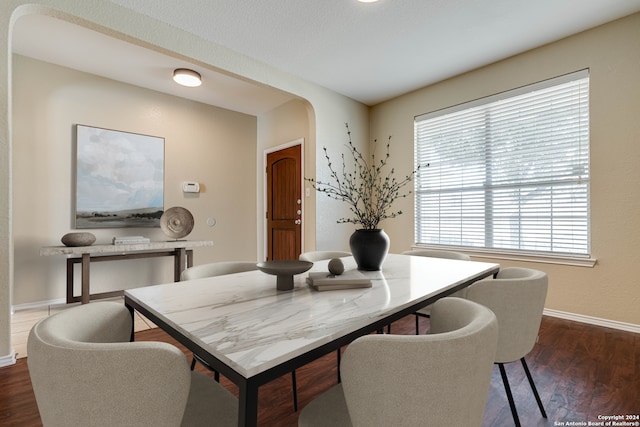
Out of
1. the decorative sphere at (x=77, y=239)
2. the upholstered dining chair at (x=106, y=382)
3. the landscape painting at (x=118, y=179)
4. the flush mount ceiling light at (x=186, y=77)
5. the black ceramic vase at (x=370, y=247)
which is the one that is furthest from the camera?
the landscape painting at (x=118, y=179)

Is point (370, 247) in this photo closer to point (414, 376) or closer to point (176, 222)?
point (414, 376)

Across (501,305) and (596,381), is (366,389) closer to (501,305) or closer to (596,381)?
(501,305)

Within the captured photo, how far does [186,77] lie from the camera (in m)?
3.48

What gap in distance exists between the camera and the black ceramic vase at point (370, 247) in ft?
5.34

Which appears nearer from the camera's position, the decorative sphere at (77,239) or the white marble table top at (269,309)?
the white marble table top at (269,309)

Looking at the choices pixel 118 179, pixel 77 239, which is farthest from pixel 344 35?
pixel 77 239

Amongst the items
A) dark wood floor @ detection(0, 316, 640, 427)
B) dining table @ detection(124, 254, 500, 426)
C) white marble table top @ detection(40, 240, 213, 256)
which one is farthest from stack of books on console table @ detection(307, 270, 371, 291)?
white marble table top @ detection(40, 240, 213, 256)

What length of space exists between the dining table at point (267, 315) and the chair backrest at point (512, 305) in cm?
14

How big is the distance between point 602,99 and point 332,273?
3.01m

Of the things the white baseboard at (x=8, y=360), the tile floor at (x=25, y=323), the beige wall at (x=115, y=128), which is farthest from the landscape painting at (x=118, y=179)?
the white baseboard at (x=8, y=360)

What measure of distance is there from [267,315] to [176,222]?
3478 mm

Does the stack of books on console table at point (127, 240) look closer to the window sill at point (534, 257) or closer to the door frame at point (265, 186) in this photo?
the door frame at point (265, 186)

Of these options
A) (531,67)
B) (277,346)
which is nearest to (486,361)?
(277,346)

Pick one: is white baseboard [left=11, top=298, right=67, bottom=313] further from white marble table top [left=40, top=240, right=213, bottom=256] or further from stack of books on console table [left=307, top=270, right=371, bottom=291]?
stack of books on console table [left=307, top=270, right=371, bottom=291]
